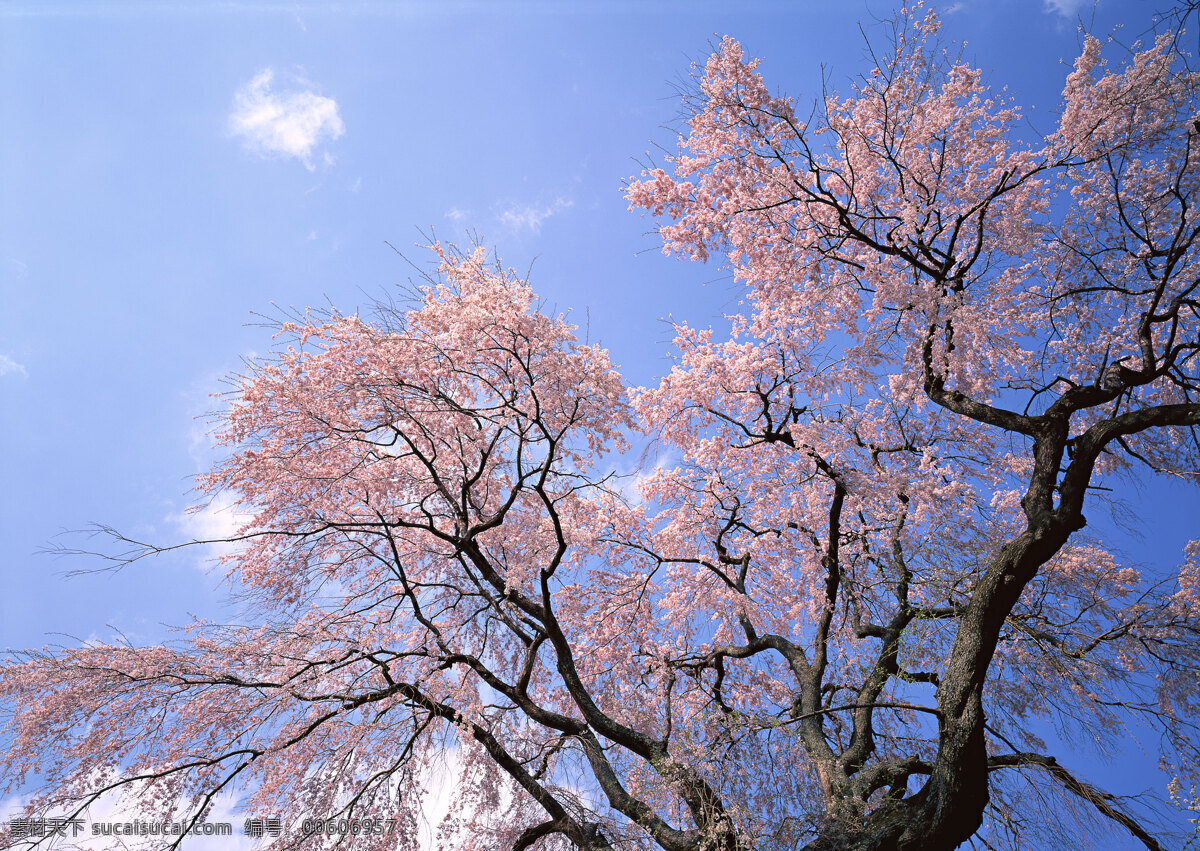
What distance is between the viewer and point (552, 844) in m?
8.27

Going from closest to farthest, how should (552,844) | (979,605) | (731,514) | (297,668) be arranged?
(979,605)
(297,668)
(552,844)
(731,514)

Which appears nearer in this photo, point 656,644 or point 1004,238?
point 1004,238

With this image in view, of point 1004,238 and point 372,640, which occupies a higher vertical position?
point 1004,238

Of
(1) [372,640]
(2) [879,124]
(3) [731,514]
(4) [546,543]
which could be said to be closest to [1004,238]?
(2) [879,124]

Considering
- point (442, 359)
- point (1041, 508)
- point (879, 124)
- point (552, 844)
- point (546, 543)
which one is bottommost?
point (552, 844)

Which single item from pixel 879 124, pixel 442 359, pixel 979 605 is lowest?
pixel 979 605

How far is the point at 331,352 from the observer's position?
311 inches

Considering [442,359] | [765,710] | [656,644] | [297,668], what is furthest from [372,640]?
[765,710]

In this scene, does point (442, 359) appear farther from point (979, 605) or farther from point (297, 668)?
point (979, 605)

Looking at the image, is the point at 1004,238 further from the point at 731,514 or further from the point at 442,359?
the point at 442,359

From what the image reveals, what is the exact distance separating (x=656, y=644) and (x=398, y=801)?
417 centimetres

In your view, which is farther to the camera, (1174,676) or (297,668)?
(1174,676)

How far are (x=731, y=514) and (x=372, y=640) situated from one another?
498cm

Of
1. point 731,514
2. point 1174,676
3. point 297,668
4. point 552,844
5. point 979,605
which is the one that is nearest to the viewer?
point 979,605
